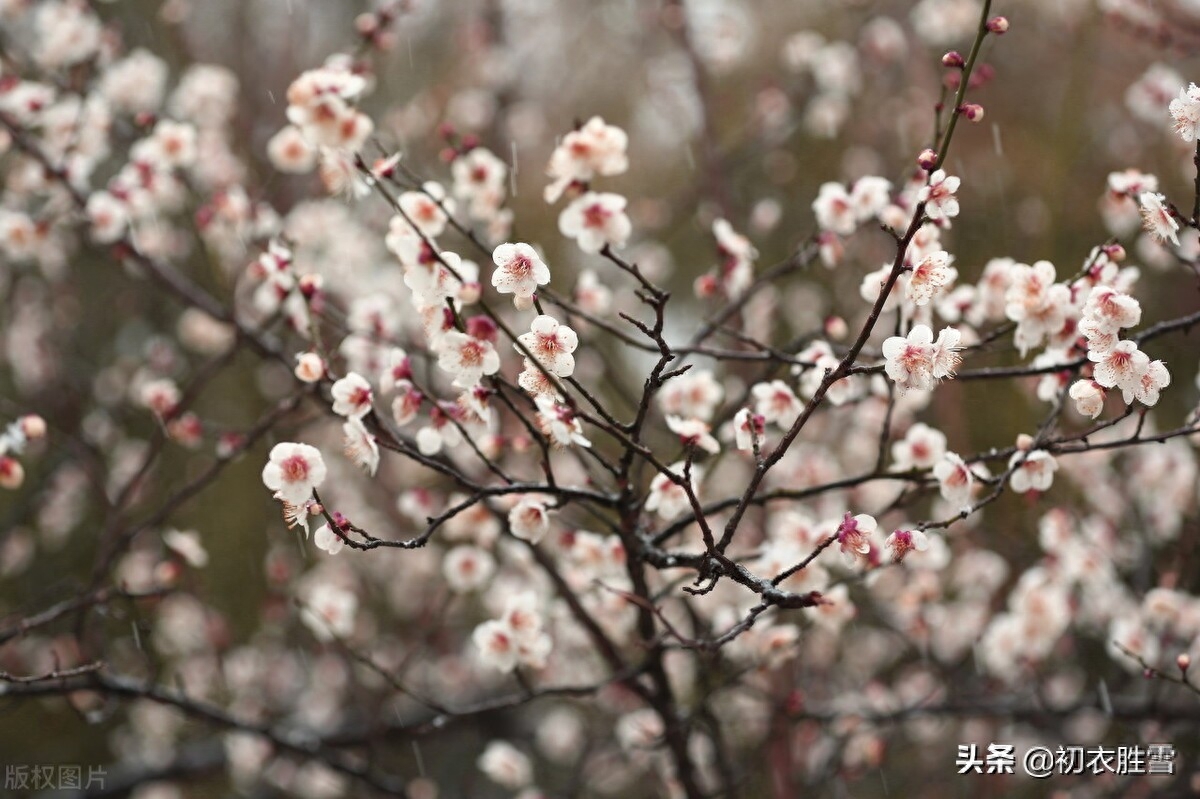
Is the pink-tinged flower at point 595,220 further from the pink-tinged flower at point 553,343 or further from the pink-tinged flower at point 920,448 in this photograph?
the pink-tinged flower at point 920,448

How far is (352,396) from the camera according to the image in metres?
1.71

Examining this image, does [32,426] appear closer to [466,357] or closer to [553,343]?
[466,357]

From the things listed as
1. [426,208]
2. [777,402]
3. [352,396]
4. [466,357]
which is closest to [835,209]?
[777,402]

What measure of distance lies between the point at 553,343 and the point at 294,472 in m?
0.48

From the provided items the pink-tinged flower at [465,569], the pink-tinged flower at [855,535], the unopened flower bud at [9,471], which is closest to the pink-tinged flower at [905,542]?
the pink-tinged flower at [855,535]

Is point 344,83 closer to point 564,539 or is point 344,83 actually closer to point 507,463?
point 564,539

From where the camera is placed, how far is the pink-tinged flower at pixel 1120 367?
1619 mm

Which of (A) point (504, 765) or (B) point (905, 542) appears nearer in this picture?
(B) point (905, 542)

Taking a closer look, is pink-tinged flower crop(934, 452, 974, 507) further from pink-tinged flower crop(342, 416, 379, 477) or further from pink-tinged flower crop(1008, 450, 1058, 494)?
pink-tinged flower crop(342, 416, 379, 477)

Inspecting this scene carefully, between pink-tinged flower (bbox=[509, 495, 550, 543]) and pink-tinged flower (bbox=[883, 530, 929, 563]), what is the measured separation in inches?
25.4

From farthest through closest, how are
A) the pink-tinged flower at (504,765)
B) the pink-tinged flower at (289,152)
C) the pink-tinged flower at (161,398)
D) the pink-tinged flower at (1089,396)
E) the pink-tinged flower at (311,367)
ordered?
the pink-tinged flower at (504,765) < the pink-tinged flower at (289,152) < the pink-tinged flower at (161,398) < the pink-tinged flower at (311,367) < the pink-tinged flower at (1089,396)

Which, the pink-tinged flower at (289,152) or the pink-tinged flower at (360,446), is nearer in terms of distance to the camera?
the pink-tinged flower at (360,446)

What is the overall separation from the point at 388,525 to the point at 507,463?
1.12 m

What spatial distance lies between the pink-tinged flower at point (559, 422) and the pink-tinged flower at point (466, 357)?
0.10 meters
